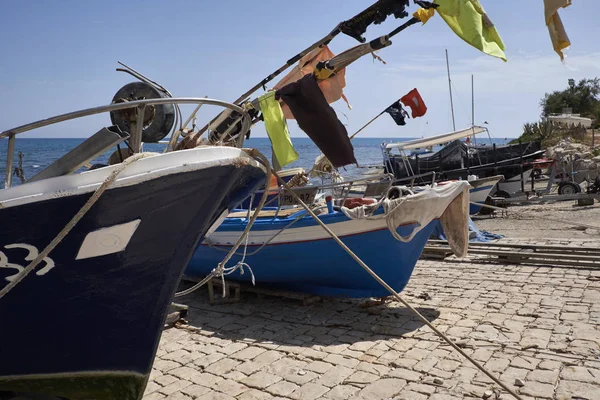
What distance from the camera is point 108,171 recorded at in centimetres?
369

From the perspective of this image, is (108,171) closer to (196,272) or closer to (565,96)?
(196,272)

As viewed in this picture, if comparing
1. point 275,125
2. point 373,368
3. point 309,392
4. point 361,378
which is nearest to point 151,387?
point 309,392

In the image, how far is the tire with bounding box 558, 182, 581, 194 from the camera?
63.4 feet

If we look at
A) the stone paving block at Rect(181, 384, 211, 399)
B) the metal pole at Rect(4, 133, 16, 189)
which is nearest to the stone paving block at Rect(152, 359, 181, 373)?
the stone paving block at Rect(181, 384, 211, 399)

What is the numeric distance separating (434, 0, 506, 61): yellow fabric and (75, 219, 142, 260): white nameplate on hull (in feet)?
10.6

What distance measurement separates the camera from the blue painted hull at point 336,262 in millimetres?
7418

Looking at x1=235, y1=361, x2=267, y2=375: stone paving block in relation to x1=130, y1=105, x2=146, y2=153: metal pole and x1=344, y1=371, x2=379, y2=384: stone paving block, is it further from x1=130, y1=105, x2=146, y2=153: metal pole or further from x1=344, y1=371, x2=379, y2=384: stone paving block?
x1=130, y1=105, x2=146, y2=153: metal pole

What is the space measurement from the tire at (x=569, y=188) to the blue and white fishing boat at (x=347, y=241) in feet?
45.5

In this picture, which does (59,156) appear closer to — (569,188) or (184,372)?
(569,188)

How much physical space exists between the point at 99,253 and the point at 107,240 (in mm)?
121

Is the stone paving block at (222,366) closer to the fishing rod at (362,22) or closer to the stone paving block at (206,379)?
the stone paving block at (206,379)

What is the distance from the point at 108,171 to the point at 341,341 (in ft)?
12.7

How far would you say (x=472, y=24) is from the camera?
15.3ft

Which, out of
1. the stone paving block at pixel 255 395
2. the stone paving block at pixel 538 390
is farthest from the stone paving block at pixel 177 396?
the stone paving block at pixel 538 390
